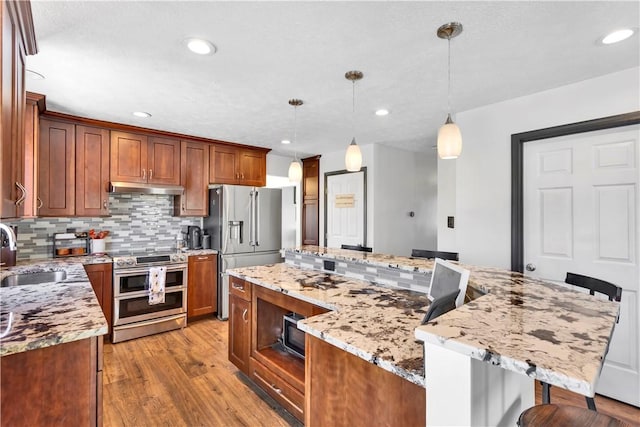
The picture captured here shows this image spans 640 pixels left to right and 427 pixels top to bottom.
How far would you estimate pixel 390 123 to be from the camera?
3492 mm

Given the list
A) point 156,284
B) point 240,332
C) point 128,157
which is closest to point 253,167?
point 128,157

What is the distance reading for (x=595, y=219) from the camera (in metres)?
2.36

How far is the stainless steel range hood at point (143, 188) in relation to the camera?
3.50 meters

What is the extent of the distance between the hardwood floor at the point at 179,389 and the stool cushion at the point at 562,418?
58.8 inches

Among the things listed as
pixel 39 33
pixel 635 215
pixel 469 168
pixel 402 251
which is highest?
pixel 39 33

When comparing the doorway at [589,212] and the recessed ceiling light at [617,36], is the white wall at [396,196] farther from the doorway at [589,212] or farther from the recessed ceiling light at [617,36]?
the recessed ceiling light at [617,36]

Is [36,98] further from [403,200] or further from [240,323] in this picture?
[403,200]

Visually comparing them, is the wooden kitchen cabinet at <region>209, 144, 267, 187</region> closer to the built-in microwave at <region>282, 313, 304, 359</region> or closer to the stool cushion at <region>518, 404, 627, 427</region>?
the built-in microwave at <region>282, 313, 304, 359</region>

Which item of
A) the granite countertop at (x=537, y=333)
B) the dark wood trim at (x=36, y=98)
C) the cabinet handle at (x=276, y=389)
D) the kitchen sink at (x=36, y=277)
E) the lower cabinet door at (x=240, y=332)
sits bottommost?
the cabinet handle at (x=276, y=389)

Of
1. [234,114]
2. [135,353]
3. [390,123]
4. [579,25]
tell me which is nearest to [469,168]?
[390,123]

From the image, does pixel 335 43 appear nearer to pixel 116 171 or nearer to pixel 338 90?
pixel 338 90

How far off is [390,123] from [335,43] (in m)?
1.77

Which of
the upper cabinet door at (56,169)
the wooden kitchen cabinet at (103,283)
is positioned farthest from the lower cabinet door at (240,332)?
the upper cabinet door at (56,169)

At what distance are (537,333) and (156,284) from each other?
357 centimetres
